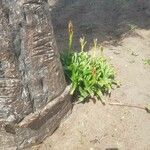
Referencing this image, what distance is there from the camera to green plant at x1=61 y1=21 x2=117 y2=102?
242 inches

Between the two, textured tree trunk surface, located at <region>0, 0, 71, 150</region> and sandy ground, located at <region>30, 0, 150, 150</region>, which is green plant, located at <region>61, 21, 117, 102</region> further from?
textured tree trunk surface, located at <region>0, 0, 71, 150</region>

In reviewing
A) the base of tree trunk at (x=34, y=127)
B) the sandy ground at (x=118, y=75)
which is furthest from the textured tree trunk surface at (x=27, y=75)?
the sandy ground at (x=118, y=75)

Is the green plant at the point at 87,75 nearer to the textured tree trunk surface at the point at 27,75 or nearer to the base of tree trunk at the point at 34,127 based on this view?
the base of tree trunk at the point at 34,127

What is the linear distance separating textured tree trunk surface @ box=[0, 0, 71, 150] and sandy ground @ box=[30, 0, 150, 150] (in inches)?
Answer: 13.9

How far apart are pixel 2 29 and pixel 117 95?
7.82ft

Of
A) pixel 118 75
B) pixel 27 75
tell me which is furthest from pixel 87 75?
pixel 27 75

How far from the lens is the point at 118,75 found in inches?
272

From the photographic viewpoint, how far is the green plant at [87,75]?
614cm

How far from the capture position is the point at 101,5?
967cm

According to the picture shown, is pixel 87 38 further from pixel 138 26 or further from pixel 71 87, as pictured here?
pixel 71 87

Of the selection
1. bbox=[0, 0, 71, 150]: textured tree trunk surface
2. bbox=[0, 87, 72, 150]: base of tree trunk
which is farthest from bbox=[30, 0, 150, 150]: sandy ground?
bbox=[0, 0, 71, 150]: textured tree trunk surface

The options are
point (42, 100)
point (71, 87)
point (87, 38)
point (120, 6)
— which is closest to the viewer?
point (42, 100)

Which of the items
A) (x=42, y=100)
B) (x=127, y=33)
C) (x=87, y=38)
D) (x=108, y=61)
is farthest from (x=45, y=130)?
(x=127, y=33)

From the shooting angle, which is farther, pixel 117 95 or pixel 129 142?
pixel 117 95
